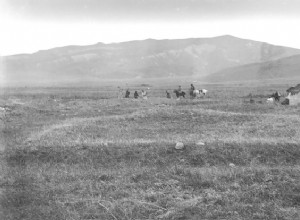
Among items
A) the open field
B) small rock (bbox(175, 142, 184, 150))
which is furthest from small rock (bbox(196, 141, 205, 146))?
small rock (bbox(175, 142, 184, 150))

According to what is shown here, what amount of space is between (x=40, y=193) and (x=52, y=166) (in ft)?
10.5

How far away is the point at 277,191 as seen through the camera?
1014 cm

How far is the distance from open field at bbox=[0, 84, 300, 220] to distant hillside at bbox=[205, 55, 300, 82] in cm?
11361

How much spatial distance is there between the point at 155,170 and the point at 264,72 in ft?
444

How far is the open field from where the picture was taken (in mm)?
9219

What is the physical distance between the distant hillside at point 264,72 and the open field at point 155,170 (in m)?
114

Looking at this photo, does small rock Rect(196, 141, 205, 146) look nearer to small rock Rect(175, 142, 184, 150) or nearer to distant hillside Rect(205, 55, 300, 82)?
small rock Rect(175, 142, 184, 150)

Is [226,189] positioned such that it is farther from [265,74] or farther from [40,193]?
[265,74]

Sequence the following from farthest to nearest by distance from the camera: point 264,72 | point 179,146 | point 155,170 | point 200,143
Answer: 1. point 264,72
2. point 200,143
3. point 179,146
4. point 155,170

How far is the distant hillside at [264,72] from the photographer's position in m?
131

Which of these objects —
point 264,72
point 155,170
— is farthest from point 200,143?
point 264,72

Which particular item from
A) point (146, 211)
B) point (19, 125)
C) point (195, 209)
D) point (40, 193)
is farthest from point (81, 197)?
point (19, 125)

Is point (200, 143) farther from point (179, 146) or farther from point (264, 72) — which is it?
point (264, 72)

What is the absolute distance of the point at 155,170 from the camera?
12.8 m
